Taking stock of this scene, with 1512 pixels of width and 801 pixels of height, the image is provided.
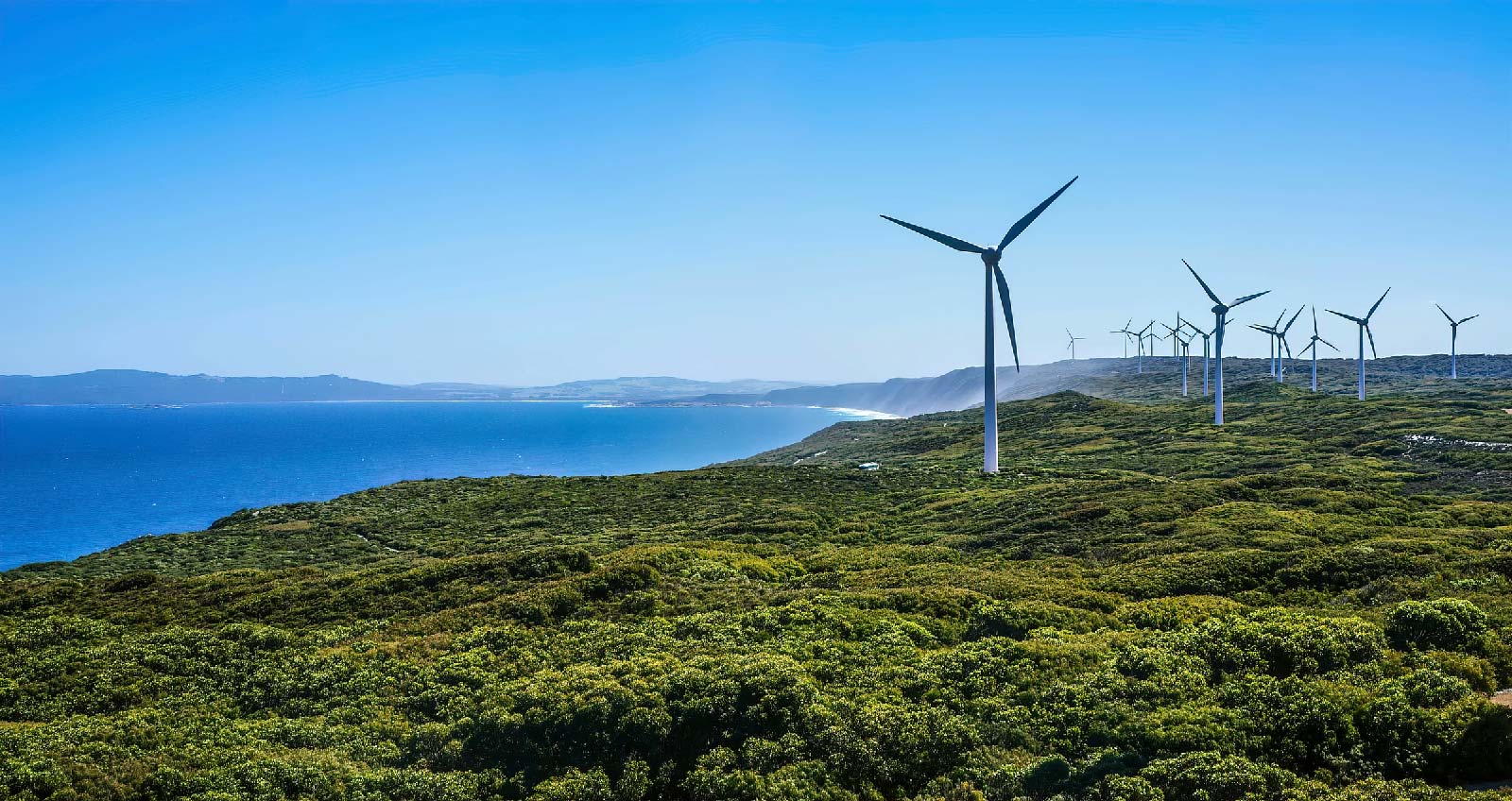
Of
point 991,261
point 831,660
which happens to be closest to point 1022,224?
point 991,261

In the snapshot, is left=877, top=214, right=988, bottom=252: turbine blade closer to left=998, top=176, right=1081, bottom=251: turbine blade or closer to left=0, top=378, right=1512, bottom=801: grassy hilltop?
left=998, top=176, right=1081, bottom=251: turbine blade

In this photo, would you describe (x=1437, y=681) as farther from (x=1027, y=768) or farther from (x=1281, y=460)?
(x=1281, y=460)

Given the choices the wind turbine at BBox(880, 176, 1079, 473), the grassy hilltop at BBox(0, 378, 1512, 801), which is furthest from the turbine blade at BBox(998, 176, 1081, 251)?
the grassy hilltop at BBox(0, 378, 1512, 801)

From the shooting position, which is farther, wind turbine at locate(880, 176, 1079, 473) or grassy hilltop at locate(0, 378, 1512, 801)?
wind turbine at locate(880, 176, 1079, 473)

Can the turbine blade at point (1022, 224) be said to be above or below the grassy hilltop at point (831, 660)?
above

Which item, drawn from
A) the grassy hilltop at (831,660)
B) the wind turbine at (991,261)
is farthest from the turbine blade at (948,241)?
the grassy hilltop at (831,660)

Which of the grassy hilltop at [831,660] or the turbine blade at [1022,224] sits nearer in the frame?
the grassy hilltop at [831,660]

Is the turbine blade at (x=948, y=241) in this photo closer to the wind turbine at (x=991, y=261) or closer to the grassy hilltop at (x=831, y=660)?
the wind turbine at (x=991, y=261)

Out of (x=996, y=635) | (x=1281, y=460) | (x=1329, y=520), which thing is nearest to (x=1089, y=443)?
(x=1281, y=460)

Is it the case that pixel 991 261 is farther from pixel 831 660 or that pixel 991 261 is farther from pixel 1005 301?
pixel 831 660
